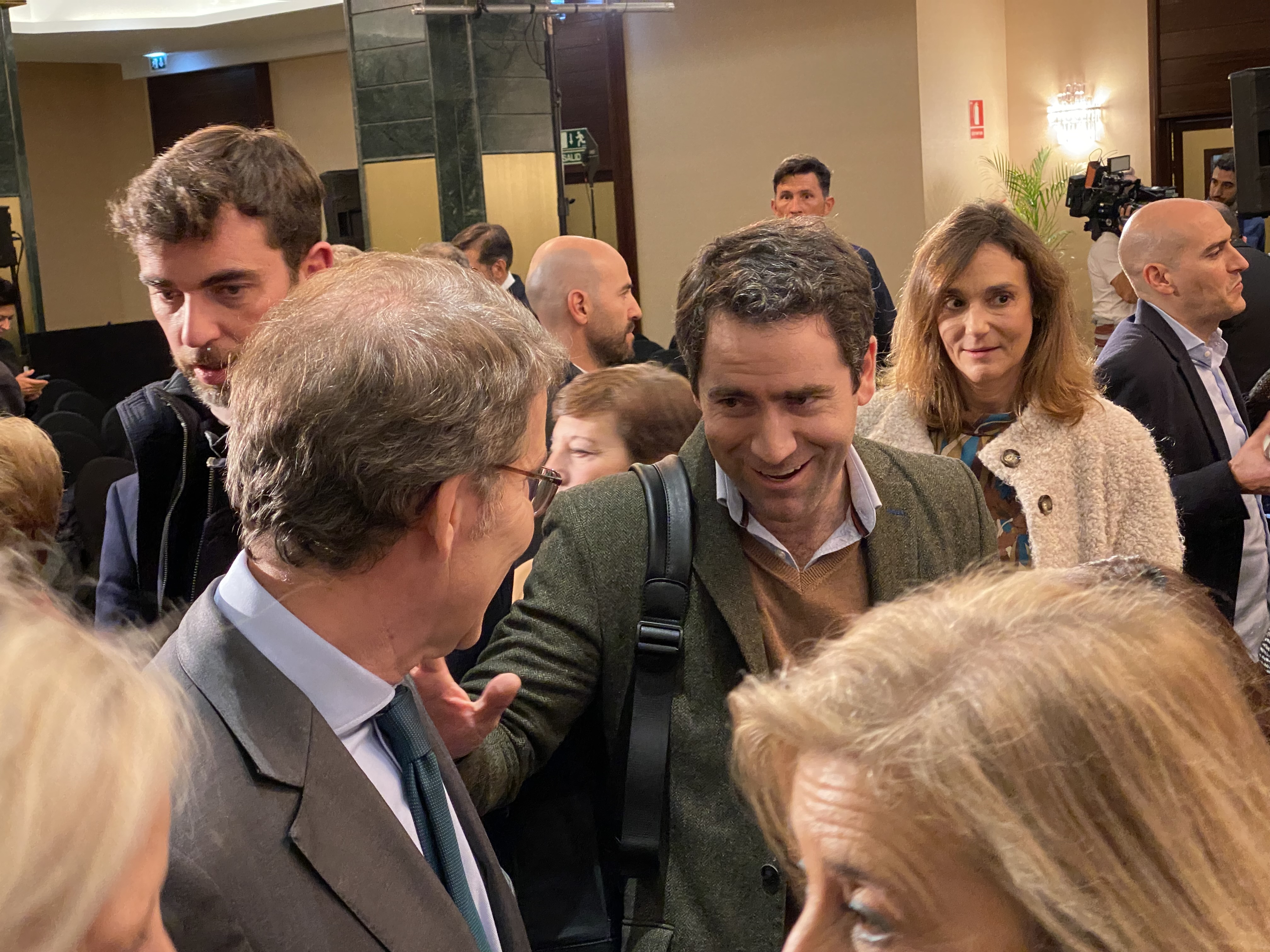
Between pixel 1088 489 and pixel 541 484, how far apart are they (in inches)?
53.9

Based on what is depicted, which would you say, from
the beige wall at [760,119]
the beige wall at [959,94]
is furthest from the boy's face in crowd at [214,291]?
the beige wall at [959,94]

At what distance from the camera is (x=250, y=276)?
2014mm

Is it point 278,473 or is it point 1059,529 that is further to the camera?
point 1059,529

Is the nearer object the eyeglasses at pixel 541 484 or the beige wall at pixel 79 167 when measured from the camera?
the eyeglasses at pixel 541 484

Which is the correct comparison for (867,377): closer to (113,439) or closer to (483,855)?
(483,855)

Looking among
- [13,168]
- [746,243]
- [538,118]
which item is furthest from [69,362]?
[746,243]

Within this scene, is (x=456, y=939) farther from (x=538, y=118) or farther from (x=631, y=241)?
(x=631, y=241)

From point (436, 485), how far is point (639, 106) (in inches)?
441

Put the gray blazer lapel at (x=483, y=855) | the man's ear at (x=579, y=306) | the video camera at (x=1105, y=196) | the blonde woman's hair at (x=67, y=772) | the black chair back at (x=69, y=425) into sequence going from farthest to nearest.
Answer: the video camera at (x=1105, y=196), the black chair back at (x=69, y=425), the man's ear at (x=579, y=306), the gray blazer lapel at (x=483, y=855), the blonde woman's hair at (x=67, y=772)

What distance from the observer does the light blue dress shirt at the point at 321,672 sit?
47.8 inches

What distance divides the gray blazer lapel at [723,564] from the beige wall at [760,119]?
28.5 ft

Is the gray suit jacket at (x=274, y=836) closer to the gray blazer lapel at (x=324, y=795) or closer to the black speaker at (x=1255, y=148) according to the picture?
the gray blazer lapel at (x=324, y=795)

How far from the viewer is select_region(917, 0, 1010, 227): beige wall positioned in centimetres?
1062

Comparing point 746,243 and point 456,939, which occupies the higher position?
point 746,243
